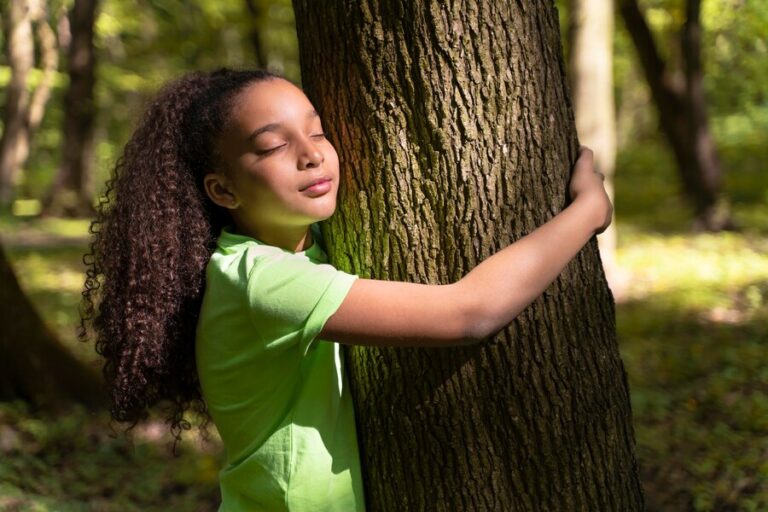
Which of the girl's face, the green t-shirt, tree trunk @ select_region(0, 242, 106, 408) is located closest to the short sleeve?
the green t-shirt

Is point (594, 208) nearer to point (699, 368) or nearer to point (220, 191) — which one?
point (220, 191)

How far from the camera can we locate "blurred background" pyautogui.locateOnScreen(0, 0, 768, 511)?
482cm

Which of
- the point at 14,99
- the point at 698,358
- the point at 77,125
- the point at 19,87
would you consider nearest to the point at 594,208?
the point at 698,358

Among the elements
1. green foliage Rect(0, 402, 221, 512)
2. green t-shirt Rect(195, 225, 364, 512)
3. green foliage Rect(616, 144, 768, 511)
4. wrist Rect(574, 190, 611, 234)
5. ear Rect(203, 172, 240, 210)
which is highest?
ear Rect(203, 172, 240, 210)

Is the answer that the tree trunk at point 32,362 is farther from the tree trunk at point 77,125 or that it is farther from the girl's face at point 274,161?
the tree trunk at point 77,125

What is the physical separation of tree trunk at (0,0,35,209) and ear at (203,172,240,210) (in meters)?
13.9

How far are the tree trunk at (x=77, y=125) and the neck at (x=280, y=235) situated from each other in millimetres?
12830

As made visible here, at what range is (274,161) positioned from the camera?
1.86 metres

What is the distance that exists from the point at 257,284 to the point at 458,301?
43cm

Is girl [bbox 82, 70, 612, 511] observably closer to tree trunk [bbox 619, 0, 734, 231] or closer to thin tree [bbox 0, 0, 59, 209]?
tree trunk [bbox 619, 0, 734, 231]

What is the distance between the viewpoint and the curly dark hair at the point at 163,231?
76.5 inches

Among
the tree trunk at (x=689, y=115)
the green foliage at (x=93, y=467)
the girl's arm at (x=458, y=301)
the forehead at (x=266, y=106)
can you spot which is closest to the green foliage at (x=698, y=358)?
the tree trunk at (x=689, y=115)

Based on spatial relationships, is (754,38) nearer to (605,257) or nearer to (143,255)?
(605,257)

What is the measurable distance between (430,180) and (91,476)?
388 centimetres
